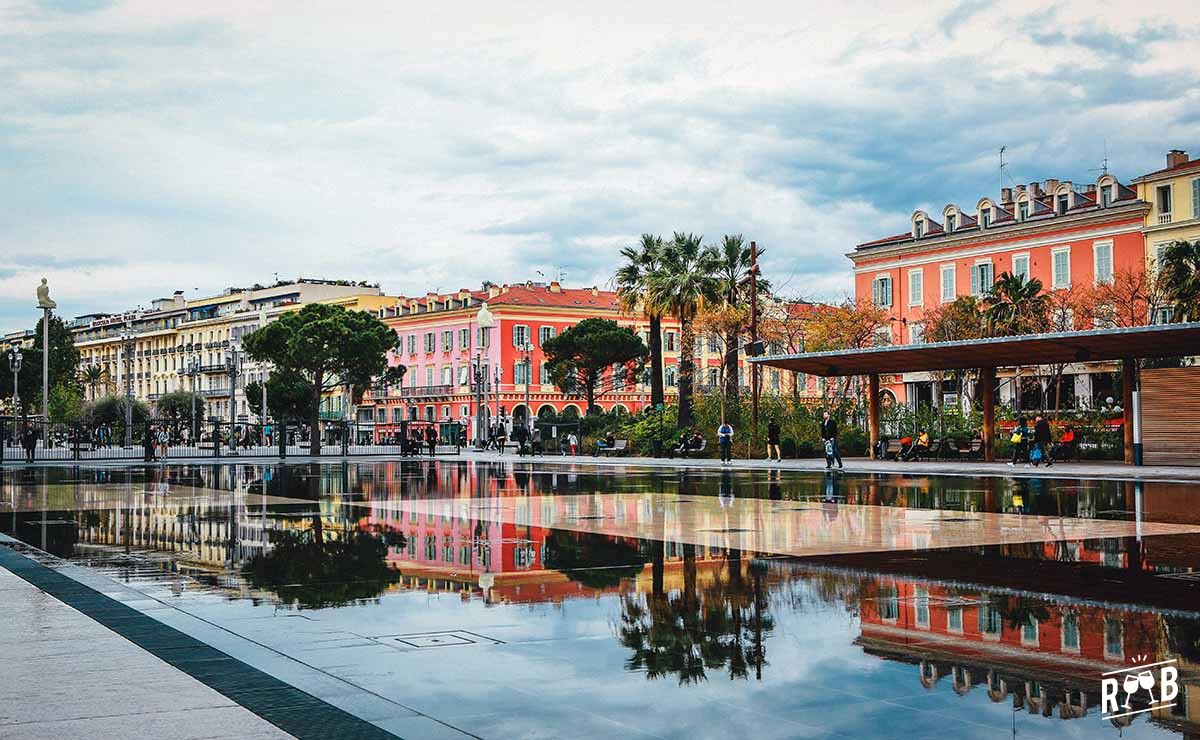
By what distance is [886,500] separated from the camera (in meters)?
23.4

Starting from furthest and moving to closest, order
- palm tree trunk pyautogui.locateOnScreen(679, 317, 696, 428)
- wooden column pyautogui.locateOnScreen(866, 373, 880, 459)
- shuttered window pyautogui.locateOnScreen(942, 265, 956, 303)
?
1. shuttered window pyautogui.locateOnScreen(942, 265, 956, 303)
2. palm tree trunk pyautogui.locateOnScreen(679, 317, 696, 428)
3. wooden column pyautogui.locateOnScreen(866, 373, 880, 459)

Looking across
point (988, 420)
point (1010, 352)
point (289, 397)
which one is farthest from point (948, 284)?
point (289, 397)

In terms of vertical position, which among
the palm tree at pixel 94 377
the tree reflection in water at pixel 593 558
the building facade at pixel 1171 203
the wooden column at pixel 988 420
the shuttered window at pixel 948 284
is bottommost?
the tree reflection in water at pixel 593 558

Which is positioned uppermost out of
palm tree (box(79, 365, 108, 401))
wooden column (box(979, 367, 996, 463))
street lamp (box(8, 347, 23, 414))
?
palm tree (box(79, 365, 108, 401))

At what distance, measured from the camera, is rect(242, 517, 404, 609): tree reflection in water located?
11.3 m

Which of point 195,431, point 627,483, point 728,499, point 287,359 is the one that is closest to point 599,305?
point 195,431

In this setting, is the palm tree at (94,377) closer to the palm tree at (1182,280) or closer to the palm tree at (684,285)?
the palm tree at (684,285)

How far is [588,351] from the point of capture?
291ft

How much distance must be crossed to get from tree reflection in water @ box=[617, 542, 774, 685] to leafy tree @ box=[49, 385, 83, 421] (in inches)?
3999

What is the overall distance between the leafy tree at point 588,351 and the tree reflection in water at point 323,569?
234 ft

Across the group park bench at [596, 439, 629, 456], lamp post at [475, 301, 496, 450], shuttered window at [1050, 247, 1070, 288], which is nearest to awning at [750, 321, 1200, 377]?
park bench at [596, 439, 629, 456]

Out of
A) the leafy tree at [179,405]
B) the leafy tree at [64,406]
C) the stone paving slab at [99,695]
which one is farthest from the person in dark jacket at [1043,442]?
the leafy tree at [179,405]

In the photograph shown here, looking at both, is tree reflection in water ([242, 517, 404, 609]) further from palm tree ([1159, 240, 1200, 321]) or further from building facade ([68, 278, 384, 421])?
building facade ([68, 278, 384, 421])

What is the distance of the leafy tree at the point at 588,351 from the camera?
290 ft
